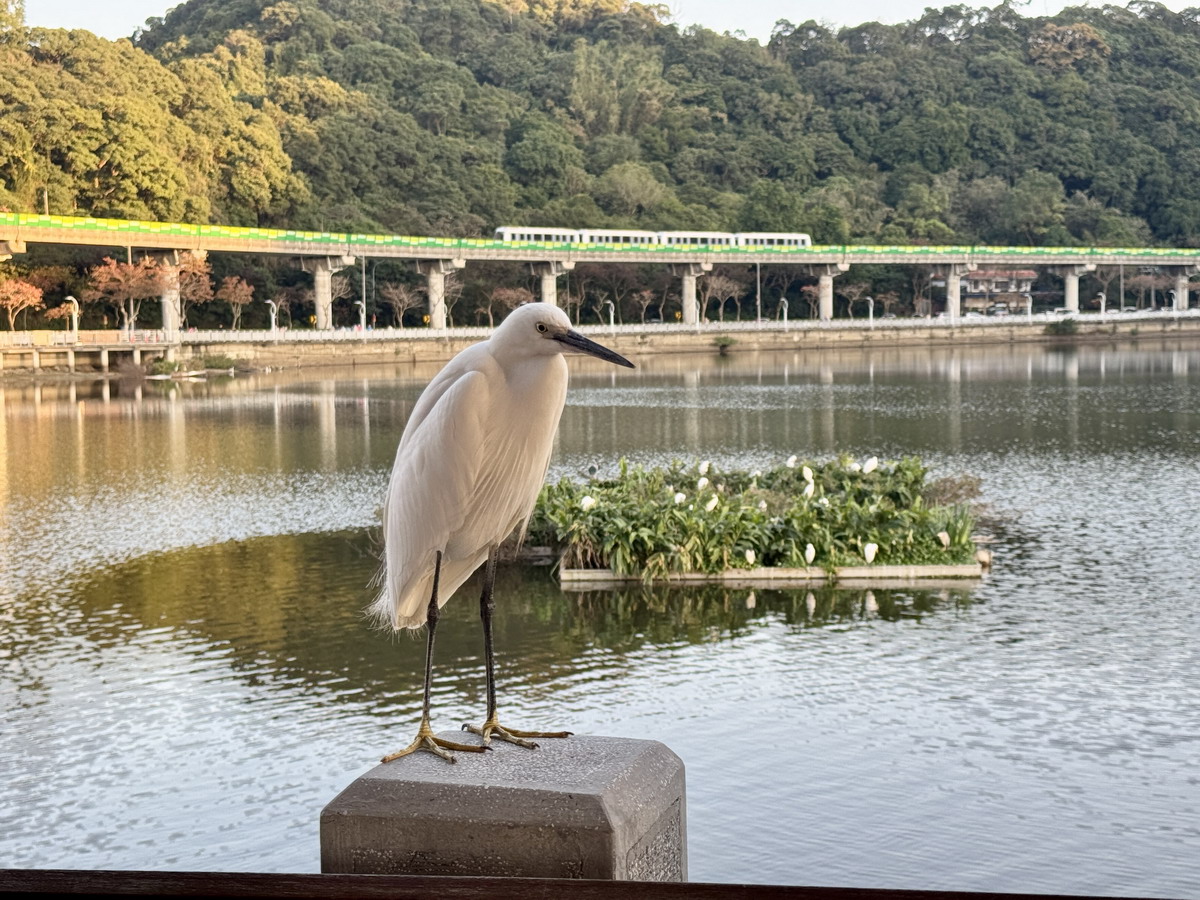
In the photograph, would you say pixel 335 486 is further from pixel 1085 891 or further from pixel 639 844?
pixel 639 844

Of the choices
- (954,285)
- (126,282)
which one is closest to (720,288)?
(954,285)

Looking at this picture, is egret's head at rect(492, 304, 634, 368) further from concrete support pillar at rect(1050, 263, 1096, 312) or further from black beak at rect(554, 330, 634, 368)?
concrete support pillar at rect(1050, 263, 1096, 312)

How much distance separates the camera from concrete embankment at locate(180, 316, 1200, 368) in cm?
5888

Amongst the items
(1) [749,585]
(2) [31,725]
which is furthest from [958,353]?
(2) [31,725]

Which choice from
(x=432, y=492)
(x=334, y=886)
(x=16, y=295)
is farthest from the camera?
(x=16, y=295)

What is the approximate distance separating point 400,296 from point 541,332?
231 feet

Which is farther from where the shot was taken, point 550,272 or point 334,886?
point 550,272

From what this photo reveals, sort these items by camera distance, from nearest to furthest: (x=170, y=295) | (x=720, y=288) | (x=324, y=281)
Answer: (x=170, y=295)
(x=324, y=281)
(x=720, y=288)

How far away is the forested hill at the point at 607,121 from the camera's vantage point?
65938mm

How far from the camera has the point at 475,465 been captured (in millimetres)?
3701

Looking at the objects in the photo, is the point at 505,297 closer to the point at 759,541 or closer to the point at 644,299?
the point at 644,299

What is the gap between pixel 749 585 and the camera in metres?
12.7

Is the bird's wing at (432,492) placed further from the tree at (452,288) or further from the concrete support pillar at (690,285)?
the concrete support pillar at (690,285)


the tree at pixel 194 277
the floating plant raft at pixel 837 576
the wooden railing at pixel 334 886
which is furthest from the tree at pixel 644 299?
the wooden railing at pixel 334 886
